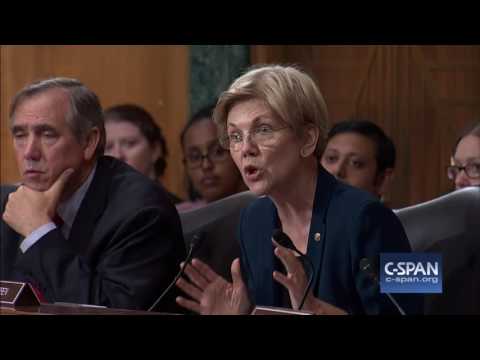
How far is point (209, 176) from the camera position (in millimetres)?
3725

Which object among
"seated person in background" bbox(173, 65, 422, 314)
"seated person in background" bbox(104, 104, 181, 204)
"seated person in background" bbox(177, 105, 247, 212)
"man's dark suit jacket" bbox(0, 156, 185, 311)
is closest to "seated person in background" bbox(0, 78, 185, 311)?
"man's dark suit jacket" bbox(0, 156, 185, 311)

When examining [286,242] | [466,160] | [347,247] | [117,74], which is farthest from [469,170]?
[117,74]

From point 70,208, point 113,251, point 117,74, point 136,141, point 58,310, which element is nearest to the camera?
point 58,310

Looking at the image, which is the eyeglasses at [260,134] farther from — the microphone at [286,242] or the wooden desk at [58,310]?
the wooden desk at [58,310]

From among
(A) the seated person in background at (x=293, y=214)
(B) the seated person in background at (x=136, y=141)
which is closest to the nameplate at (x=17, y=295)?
(A) the seated person in background at (x=293, y=214)

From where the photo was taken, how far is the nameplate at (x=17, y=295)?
2.86 metres

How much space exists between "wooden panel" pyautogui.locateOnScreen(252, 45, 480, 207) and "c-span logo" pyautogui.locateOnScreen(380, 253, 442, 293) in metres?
0.30

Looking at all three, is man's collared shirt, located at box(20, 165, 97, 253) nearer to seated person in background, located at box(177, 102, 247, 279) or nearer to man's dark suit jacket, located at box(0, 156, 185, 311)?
man's dark suit jacket, located at box(0, 156, 185, 311)

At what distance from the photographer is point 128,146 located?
13.6 feet

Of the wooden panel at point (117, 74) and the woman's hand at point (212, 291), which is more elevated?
the wooden panel at point (117, 74)

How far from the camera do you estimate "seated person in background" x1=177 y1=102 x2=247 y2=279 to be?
3.27m

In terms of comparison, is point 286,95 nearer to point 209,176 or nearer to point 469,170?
point 469,170

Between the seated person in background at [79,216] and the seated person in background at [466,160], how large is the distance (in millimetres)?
865

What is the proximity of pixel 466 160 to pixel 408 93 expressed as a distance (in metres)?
0.68
